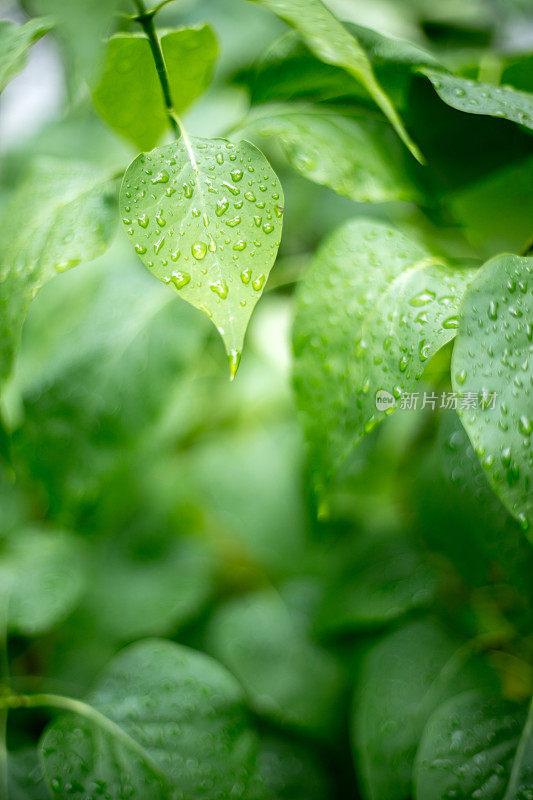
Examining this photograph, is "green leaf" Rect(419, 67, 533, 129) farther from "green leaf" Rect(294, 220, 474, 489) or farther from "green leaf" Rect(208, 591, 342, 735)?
"green leaf" Rect(208, 591, 342, 735)

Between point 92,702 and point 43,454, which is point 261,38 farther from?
point 92,702

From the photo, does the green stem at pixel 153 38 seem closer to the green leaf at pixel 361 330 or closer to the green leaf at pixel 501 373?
the green leaf at pixel 361 330

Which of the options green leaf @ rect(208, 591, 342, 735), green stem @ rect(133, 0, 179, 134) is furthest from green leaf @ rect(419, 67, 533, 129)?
green leaf @ rect(208, 591, 342, 735)

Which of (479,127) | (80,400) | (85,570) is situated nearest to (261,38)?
(479,127)

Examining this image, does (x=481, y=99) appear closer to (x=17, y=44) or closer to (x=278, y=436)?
(x=17, y=44)

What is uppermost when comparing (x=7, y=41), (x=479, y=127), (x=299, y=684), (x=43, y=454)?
(x=7, y=41)

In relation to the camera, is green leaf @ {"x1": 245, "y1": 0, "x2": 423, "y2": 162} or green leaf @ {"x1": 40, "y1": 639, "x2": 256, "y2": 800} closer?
green leaf @ {"x1": 245, "y1": 0, "x2": 423, "y2": 162}

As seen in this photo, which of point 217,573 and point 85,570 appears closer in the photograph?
point 85,570
